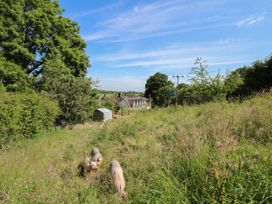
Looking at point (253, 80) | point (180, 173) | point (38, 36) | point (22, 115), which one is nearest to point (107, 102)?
point (38, 36)

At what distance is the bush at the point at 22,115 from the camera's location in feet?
28.1

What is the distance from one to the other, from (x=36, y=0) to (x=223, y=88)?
1434cm

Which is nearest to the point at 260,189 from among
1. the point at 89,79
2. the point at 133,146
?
the point at 133,146

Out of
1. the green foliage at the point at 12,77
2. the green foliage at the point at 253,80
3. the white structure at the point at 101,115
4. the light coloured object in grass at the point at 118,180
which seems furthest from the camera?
the white structure at the point at 101,115

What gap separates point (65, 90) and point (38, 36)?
4424 mm

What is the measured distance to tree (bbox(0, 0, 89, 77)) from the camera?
15.2 m

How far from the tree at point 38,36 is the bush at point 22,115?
553 centimetres

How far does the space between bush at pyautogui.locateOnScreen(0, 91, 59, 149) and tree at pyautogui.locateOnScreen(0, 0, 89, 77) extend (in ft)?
18.1

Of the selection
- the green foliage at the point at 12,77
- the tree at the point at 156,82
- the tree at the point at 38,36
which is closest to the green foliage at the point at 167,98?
the tree at the point at 38,36

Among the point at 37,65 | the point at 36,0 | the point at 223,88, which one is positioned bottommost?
the point at 223,88

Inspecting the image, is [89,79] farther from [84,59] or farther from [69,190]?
[69,190]

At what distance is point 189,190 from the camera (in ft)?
9.29

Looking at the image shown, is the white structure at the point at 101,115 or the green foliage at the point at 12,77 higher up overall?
the green foliage at the point at 12,77

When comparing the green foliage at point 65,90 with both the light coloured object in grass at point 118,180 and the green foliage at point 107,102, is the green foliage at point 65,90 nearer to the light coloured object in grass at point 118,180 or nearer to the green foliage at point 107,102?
the green foliage at point 107,102
